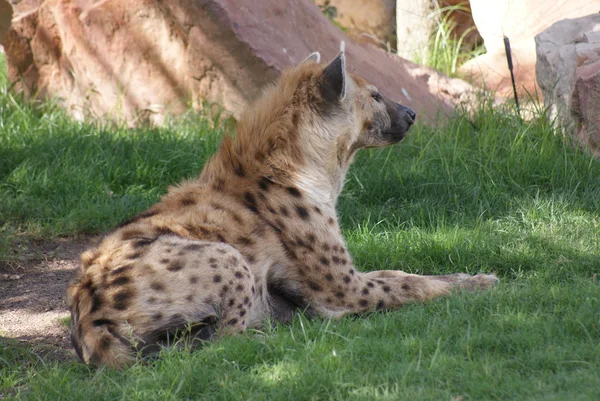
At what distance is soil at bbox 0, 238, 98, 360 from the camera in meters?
4.31

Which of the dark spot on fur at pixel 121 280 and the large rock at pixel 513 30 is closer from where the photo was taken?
the dark spot on fur at pixel 121 280

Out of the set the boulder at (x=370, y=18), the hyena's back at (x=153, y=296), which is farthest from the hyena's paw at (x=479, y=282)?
the boulder at (x=370, y=18)

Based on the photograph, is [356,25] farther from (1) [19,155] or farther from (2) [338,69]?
(2) [338,69]

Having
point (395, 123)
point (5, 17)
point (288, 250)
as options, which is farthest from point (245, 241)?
point (5, 17)

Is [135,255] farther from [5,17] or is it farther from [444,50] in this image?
[444,50]

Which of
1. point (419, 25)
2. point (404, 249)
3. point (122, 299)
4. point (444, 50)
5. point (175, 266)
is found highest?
point (419, 25)

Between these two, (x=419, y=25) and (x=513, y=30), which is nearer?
(x=513, y=30)

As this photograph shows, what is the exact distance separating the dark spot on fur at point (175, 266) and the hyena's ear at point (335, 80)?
125cm

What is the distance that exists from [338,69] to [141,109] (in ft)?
12.6

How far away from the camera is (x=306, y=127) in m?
4.38

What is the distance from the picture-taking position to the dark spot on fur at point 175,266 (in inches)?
143

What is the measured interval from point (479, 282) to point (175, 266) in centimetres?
172

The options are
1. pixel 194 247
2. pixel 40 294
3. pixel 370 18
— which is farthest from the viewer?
pixel 370 18

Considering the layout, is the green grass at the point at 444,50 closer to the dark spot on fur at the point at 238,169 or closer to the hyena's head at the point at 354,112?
the hyena's head at the point at 354,112
